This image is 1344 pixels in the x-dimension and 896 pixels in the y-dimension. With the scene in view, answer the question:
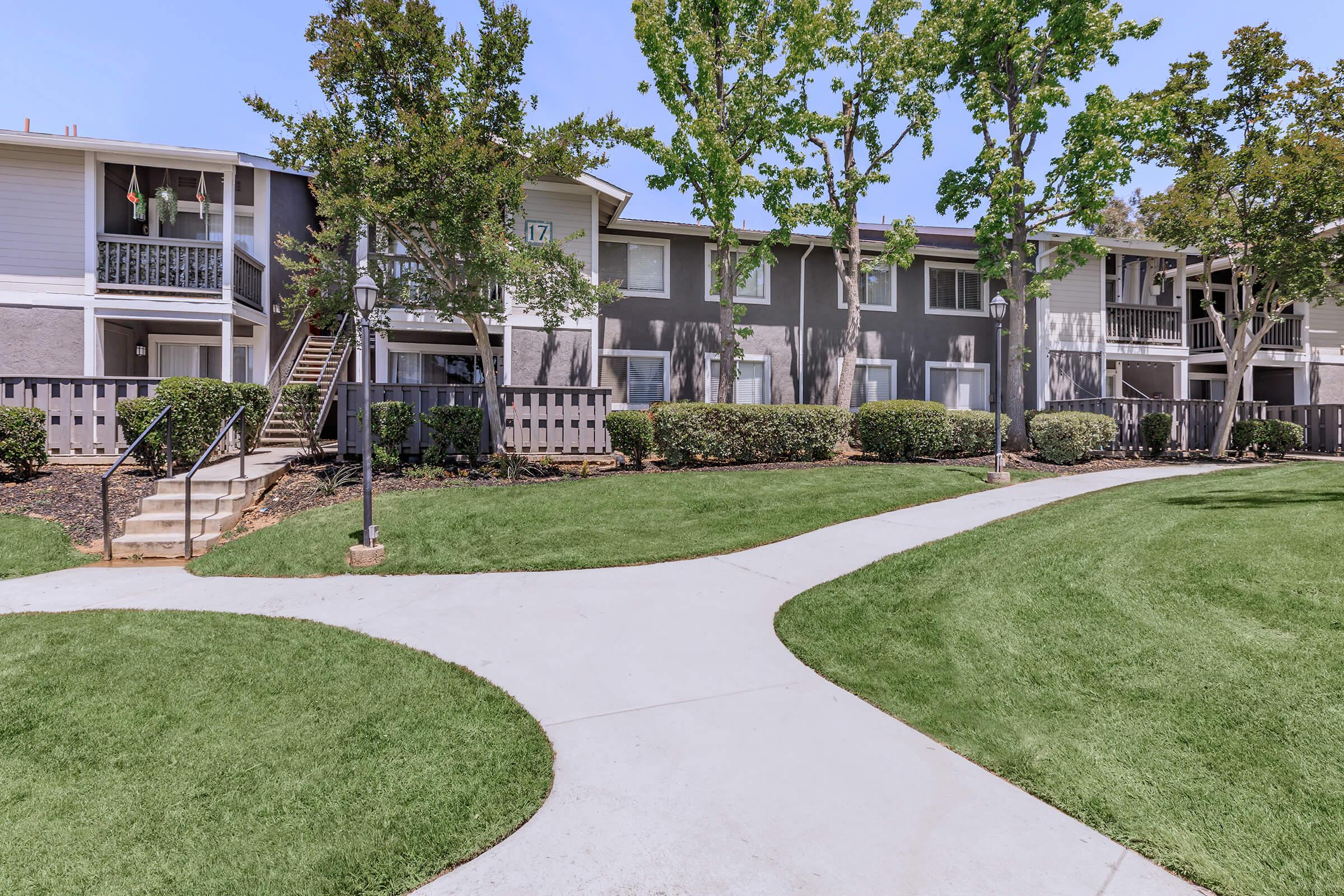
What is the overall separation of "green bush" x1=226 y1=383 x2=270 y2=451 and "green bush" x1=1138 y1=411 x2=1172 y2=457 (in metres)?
19.0

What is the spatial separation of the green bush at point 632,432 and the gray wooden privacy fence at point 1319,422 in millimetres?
16764

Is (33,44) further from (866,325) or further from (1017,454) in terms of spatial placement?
(1017,454)

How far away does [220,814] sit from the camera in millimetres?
2498

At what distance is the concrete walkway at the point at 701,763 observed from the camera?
7.12 feet

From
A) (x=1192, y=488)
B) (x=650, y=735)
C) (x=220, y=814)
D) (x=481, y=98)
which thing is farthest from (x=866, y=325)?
(x=220, y=814)

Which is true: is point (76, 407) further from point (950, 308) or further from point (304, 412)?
point (950, 308)

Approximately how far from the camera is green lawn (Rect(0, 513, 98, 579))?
659 cm

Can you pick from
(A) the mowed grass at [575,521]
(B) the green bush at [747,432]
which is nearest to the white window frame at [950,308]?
(B) the green bush at [747,432]

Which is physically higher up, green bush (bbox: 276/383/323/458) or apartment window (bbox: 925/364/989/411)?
apartment window (bbox: 925/364/989/411)

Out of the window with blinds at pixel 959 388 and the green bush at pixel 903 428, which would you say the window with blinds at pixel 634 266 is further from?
the window with blinds at pixel 959 388

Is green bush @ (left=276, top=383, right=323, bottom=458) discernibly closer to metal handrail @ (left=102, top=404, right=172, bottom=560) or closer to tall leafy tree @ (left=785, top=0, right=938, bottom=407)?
metal handrail @ (left=102, top=404, right=172, bottom=560)

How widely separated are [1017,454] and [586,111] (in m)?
11.6

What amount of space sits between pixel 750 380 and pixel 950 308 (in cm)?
644

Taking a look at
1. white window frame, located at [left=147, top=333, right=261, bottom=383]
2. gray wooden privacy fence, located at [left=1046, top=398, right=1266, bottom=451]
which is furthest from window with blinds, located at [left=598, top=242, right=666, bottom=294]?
gray wooden privacy fence, located at [left=1046, top=398, right=1266, bottom=451]
